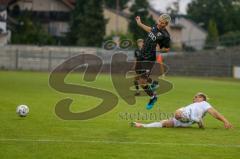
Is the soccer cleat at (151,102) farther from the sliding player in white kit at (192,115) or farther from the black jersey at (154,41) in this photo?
the sliding player in white kit at (192,115)

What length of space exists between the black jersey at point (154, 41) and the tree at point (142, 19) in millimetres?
56425

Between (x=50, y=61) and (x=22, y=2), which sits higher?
(x=22, y=2)

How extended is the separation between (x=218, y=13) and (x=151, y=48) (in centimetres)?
10432

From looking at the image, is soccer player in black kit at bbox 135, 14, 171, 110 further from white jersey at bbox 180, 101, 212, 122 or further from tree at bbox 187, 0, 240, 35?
tree at bbox 187, 0, 240, 35

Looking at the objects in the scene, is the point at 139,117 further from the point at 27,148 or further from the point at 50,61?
the point at 50,61

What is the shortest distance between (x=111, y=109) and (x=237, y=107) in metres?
4.70

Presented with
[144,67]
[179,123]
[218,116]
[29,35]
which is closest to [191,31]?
[29,35]

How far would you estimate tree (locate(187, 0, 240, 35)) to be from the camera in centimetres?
11406

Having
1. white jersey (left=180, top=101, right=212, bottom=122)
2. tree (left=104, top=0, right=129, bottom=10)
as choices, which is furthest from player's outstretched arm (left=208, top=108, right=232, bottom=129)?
tree (left=104, top=0, right=129, bottom=10)

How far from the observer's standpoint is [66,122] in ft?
49.4

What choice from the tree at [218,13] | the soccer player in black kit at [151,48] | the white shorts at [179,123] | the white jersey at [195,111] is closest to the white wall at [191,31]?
the tree at [218,13]

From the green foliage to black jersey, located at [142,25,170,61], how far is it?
5245 centimetres

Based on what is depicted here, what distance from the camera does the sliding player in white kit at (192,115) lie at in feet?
46.5

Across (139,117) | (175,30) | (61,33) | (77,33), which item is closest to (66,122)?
(139,117)
